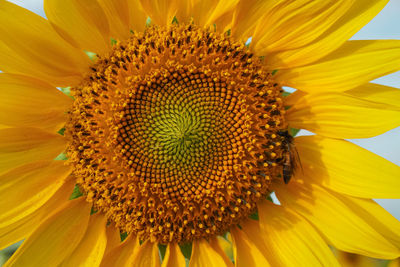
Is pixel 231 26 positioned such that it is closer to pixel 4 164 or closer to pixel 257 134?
pixel 257 134

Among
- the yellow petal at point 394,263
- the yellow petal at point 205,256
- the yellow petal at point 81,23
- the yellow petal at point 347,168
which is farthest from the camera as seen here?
the yellow petal at point 394,263

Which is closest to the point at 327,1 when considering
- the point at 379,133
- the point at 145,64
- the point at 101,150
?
the point at 379,133

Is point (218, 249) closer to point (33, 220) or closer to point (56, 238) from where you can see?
point (56, 238)

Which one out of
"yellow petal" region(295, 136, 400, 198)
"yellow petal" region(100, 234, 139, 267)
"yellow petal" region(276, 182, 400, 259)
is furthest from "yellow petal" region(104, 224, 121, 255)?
"yellow petal" region(295, 136, 400, 198)

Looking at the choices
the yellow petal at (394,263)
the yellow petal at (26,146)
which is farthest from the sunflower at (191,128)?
the yellow petal at (394,263)

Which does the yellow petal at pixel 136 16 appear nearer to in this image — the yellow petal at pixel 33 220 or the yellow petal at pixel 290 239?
the yellow petal at pixel 33 220

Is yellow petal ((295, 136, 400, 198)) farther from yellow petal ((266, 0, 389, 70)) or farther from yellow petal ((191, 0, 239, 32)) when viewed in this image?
yellow petal ((191, 0, 239, 32))

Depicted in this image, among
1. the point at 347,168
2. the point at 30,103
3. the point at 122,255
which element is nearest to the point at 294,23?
the point at 347,168
